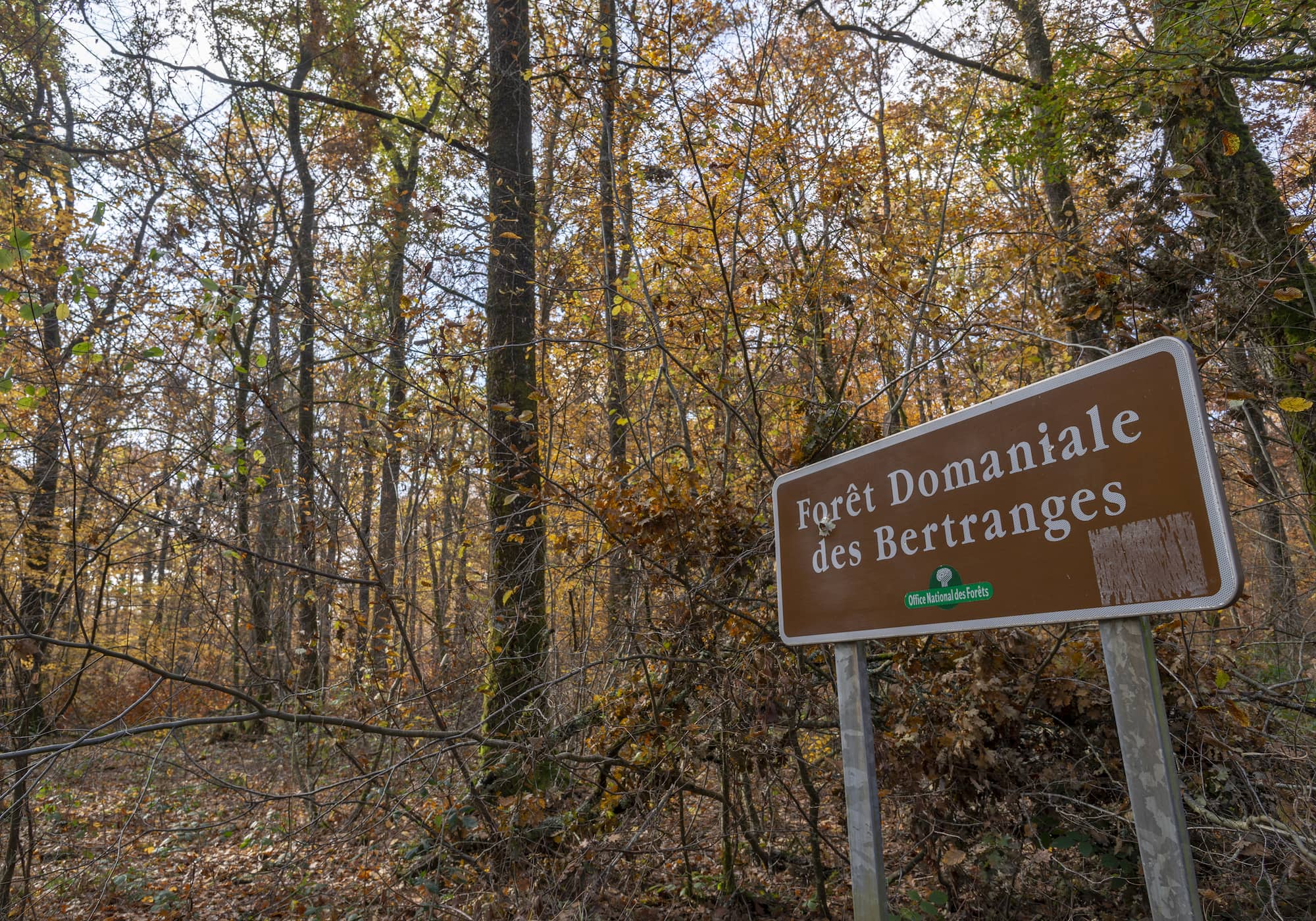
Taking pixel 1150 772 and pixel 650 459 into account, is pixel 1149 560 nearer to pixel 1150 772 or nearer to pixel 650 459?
pixel 1150 772

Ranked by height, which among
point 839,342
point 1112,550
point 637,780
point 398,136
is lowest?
point 637,780

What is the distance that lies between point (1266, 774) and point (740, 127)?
15.3 ft

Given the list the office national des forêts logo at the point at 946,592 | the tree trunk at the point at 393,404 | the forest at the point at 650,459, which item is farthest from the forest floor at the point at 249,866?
the office national des forêts logo at the point at 946,592

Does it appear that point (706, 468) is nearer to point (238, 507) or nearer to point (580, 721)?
point (580, 721)

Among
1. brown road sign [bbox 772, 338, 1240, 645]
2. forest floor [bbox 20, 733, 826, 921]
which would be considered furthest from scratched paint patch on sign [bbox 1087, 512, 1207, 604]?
forest floor [bbox 20, 733, 826, 921]

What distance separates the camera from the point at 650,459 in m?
4.71

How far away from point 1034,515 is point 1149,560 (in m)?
0.27

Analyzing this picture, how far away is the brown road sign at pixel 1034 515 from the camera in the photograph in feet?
4.67

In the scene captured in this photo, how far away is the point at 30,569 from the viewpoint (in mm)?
10070

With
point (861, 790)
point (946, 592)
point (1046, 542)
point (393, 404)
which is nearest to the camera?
point (1046, 542)

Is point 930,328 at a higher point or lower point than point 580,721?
higher

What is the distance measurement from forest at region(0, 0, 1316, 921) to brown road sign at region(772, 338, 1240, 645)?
0.11 meters

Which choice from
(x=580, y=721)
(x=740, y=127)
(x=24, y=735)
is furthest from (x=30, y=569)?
(x=740, y=127)

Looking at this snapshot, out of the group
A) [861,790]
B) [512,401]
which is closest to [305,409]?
[512,401]
